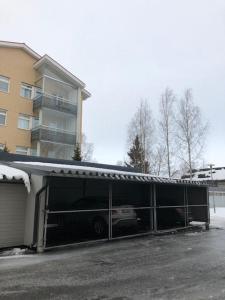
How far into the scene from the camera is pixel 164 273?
7.35m

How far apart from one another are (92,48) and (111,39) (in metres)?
1.25

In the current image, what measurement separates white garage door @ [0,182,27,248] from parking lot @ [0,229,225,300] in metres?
1.63

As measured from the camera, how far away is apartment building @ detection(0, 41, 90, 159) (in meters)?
26.4

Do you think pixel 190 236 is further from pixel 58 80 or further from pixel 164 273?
pixel 58 80

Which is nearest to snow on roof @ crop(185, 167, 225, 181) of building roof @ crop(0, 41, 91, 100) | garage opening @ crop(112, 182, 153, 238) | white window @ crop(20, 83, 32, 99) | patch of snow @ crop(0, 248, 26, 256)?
building roof @ crop(0, 41, 91, 100)

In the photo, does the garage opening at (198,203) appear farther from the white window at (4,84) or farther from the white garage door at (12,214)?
the white window at (4,84)

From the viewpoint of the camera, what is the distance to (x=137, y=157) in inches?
1448

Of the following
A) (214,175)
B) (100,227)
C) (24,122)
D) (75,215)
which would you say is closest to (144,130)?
(24,122)

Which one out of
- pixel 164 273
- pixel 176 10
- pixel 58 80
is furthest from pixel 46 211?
pixel 58 80

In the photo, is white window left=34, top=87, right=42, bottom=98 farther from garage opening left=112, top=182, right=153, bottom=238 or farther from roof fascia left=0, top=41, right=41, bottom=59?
garage opening left=112, top=182, right=153, bottom=238

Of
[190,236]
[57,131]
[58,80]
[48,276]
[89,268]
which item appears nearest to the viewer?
[48,276]

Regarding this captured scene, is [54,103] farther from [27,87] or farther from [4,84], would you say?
[4,84]

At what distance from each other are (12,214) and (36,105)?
1847 centimetres

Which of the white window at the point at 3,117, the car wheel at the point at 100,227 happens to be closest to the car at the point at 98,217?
the car wheel at the point at 100,227
